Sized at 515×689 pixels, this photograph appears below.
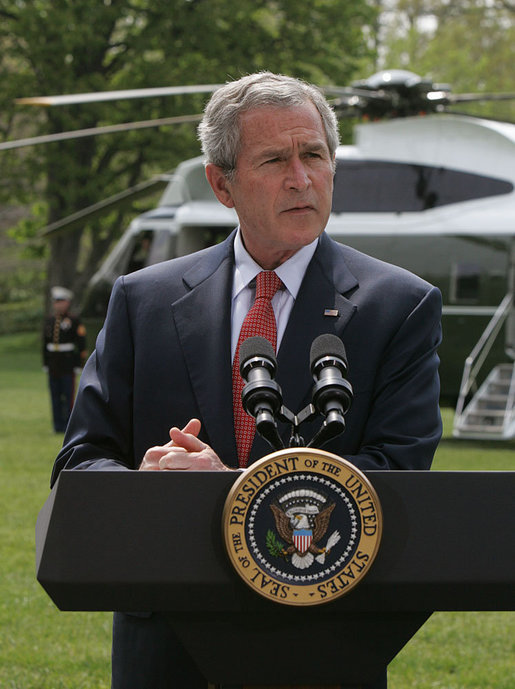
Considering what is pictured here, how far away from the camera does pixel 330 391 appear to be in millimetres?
1803

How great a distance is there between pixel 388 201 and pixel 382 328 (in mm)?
14776

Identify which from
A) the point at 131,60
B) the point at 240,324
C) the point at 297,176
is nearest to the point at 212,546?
the point at 240,324

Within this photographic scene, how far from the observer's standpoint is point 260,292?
237 centimetres

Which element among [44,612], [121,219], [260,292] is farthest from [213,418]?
[121,219]

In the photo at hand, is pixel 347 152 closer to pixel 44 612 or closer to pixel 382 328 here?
pixel 44 612

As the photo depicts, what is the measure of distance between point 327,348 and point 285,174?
553 mm

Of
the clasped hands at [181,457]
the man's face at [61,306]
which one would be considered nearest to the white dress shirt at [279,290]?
the clasped hands at [181,457]

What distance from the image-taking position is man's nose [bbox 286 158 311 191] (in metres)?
2.30

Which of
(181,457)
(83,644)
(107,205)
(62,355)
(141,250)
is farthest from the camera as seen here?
(141,250)

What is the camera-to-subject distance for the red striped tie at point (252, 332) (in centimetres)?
225

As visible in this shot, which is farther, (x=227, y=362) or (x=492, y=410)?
(x=492, y=410)

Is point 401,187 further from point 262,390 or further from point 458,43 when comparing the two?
point 458,43

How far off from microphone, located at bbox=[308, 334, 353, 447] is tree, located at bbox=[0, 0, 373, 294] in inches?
1153

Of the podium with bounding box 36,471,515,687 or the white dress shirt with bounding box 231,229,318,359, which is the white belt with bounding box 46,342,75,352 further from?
the podium with bounding box 36,471,515,687
